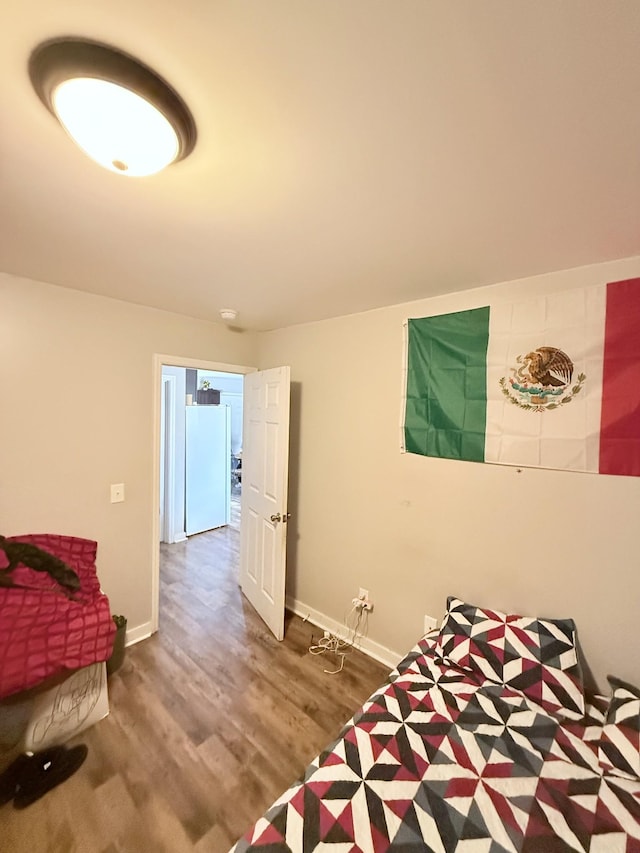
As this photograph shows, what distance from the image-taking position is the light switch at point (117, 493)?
235 cm

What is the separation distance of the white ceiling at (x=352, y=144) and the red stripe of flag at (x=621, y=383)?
210 millimetres

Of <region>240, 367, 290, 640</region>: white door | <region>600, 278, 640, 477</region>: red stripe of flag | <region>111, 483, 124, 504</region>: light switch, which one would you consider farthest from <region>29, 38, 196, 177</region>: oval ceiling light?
<region>111, 483, 124, 504</region>: light switch

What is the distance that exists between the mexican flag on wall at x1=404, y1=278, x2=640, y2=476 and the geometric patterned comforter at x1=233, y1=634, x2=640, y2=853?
3.66ft

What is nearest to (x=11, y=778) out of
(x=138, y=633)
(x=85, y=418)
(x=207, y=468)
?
(x=138, y=633)

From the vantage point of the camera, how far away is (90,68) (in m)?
0.69

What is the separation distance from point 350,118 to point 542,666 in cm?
217

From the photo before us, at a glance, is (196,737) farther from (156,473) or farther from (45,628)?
(156,473)

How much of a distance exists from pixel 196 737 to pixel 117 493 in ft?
4.97

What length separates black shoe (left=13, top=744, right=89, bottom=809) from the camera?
142 centimetres


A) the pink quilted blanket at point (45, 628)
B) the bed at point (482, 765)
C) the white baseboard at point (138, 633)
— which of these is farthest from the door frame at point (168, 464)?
the bed at point (482, 765)

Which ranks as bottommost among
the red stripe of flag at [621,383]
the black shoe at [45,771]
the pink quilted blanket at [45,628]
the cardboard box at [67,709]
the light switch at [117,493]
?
the black shoe at [45,771]

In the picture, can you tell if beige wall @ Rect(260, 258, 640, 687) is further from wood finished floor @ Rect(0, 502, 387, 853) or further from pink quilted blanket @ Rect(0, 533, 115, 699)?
pink quilted blanket @ Rect(0, 533, 115, 699)

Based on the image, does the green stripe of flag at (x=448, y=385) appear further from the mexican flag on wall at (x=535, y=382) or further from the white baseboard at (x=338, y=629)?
the white baseboard at (x=338, y=629)

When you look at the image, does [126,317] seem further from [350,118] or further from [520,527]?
[520,527]
